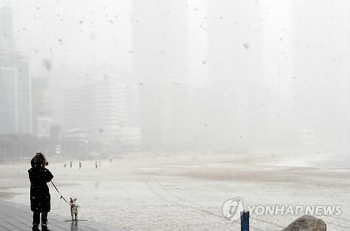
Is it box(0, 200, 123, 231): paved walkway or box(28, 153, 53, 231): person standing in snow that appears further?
box(0, 200, 123, 231): paved walkway

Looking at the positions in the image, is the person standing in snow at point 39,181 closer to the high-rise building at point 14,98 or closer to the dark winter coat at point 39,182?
the dark winter coat at point 39,182

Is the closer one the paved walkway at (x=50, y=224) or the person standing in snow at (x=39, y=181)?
the person standing in snow at (x=39, y=181)

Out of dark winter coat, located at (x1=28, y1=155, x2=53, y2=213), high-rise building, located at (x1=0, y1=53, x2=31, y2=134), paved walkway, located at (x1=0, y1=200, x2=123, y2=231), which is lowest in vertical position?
paved walkway, located at (x1=0, y1=200, x2=123, y2=231)

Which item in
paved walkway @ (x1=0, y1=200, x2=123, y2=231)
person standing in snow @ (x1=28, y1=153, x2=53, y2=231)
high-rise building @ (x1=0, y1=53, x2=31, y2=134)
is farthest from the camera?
high-rise building @ (x1=0, y1=53, x2=31, y2=134)

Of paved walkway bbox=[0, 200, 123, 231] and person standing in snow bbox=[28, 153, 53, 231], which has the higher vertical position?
person standing in snow bbox=[28, 153, 53, 231]

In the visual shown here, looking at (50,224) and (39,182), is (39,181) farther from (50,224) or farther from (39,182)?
(50,224)

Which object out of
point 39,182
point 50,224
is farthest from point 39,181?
point 50,224

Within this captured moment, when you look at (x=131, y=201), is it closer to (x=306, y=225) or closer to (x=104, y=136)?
(x=306, y=225)

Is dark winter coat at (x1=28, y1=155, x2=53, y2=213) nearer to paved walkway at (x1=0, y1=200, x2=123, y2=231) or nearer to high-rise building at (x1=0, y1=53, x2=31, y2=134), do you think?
paved walkway at (x1=0, y1=200, x2=123, y2=231)

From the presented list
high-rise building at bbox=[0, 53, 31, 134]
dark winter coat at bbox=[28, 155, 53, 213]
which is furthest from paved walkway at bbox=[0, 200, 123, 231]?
high-rise building at bbox=[0, 53, 31, 134]

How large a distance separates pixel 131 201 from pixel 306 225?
12264 mm

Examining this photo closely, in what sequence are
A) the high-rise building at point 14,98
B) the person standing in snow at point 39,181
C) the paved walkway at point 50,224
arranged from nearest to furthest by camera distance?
the person standing in snow at point 39,181 < the paved walkway at point 50,224 < the high-rise building at point 14,98

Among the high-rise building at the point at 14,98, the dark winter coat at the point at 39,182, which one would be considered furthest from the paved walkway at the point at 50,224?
the high-rise building at the point at 14,98

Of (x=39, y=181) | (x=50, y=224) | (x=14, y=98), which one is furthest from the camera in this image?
(x=14, y=98)
